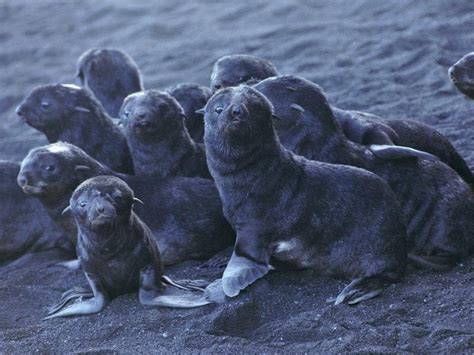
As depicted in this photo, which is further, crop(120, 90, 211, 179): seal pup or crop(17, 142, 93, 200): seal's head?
crop(120, 90, 211, 179): seal pup

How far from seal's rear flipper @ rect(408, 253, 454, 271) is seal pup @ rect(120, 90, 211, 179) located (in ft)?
6.09

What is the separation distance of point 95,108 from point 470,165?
113 inches

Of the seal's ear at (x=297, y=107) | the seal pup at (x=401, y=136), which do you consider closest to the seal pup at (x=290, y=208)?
the seal's ear at (x=297, y=107)

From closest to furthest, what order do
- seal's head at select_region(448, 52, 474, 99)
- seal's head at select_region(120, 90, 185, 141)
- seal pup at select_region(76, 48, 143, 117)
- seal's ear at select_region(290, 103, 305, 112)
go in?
seal's ear at select_region(290, 103, 305, 112), seal's head at select_region(448, 52, 474, 99), seal's head at select_region(120, 90, 185, 141), seal pup at select_region(76, 48, 143, 117)

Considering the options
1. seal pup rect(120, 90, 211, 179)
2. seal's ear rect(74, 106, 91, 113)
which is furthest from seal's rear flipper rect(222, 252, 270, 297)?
seal's ear rect(74, 106, 91, 113)

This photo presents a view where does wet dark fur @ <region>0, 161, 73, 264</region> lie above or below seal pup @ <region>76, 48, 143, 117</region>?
below

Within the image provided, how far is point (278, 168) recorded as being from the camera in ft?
17.2

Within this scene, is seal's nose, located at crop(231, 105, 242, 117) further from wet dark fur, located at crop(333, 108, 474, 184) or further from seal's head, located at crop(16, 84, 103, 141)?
seal's head, located at crop(16, 84, 103, 141)

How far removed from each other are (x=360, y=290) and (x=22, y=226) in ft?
8.98

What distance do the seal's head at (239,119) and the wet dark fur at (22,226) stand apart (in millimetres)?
1734

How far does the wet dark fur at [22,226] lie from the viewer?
21.2ft

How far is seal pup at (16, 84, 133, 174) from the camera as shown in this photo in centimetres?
692

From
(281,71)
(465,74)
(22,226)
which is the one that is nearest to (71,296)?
(22,226)

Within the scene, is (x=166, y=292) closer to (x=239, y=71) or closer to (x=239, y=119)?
(x=239, y=119)
